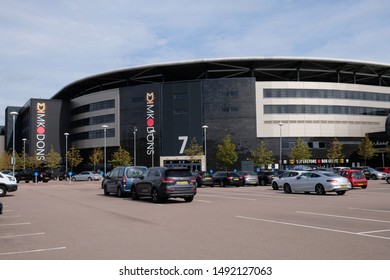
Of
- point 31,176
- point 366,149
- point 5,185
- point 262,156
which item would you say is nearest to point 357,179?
point 5,185

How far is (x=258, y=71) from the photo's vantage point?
75.1 m

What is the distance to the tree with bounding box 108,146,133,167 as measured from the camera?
7306 cm

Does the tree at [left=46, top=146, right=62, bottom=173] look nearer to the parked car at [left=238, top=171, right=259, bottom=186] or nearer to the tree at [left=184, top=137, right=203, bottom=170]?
the tree at [left=184, top=137, right=203, bottom=170]

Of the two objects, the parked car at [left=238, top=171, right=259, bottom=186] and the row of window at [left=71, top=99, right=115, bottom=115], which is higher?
the row of window at [left=71, top=99, right=115, bottom=115]

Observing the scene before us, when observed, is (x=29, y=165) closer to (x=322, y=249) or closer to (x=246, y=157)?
(x=246, y=157)

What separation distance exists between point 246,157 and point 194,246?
6305 cm

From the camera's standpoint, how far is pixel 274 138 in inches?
2813

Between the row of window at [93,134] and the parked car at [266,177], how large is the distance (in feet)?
149

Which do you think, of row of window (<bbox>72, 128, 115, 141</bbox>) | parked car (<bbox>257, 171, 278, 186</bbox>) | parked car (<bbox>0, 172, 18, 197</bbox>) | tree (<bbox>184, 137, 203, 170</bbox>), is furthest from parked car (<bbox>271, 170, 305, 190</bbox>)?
row of window (<bbox>72, 128, 115, 141</bbox>)

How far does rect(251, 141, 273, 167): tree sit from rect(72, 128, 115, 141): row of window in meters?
28.5

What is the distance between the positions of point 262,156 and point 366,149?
1723 cm

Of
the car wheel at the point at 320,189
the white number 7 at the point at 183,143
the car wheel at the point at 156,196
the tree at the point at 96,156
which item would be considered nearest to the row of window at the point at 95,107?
the tree at the point at 96,156

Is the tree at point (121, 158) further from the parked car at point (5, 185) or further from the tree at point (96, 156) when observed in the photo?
the parked car at point (5, 185)

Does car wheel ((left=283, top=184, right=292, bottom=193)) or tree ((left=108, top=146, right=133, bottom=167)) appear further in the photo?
tree ((left=108, top=146, right=133, bottom=167))
